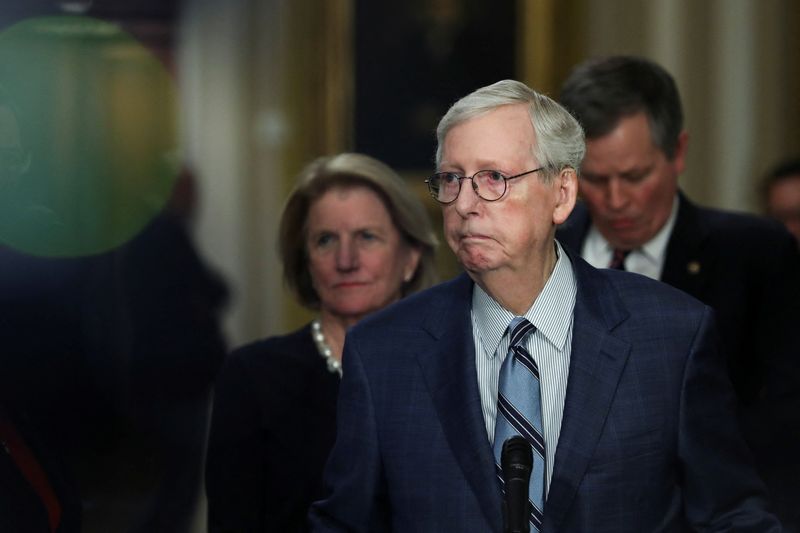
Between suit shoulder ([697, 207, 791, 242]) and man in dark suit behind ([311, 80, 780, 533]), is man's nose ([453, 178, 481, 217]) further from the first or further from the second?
suit shoulder ([697, 207, 791, 242])

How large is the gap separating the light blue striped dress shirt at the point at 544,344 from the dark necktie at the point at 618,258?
3.01 ft

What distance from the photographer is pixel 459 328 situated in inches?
88.9

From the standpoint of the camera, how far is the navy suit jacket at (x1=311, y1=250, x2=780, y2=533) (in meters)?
2.10

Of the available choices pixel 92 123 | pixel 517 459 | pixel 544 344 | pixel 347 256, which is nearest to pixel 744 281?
pixel 347 256

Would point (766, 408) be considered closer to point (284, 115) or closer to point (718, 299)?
point (718, 299)

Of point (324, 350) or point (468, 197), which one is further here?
point (324, 350)

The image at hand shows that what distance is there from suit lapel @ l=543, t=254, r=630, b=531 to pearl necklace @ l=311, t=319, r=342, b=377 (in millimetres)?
1002

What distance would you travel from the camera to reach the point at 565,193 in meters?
2.25

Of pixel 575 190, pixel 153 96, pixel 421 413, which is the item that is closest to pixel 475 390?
pixel 421 413

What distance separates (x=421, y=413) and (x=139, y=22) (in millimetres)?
4297

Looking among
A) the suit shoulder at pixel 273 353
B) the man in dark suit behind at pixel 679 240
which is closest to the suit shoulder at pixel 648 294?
the man in dark suit behind at pixel 679 240

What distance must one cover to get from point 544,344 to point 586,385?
0.11 m

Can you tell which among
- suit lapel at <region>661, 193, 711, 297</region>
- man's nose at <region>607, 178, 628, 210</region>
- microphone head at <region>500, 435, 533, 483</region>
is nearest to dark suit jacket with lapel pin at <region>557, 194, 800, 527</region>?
suit lapel at <region>661, 193, 711, 297</region>

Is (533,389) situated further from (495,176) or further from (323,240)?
(323,240)
